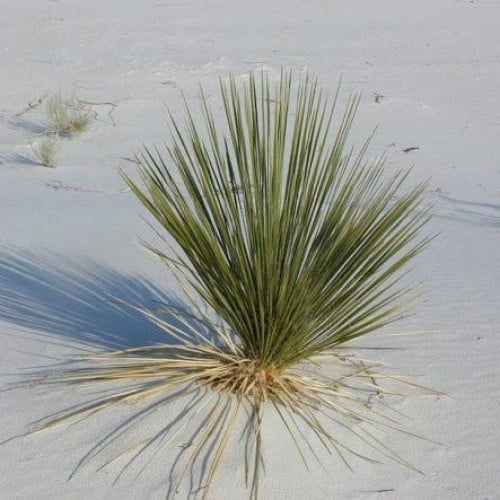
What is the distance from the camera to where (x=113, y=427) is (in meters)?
3.80

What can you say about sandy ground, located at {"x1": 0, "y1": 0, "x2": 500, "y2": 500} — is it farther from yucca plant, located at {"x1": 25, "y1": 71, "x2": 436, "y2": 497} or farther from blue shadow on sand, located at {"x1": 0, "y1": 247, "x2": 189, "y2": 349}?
yucca plant, located at {"x1": 25, "y1": 71, "x2": 436, "y2": 497}

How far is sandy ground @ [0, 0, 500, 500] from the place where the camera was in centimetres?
369

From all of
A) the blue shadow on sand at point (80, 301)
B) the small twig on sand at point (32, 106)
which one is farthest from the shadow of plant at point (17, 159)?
the blue shadow on sand at point (80, 301)

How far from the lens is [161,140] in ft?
29.6

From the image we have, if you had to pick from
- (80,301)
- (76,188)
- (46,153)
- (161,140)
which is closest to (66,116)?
(161,140)

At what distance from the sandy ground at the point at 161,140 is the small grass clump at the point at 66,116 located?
15 centimetres

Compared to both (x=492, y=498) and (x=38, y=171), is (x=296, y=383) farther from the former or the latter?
(x=38, y=171)

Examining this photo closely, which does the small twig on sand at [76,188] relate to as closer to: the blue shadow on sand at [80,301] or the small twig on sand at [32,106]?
the blue shadow on sand at [80,301]

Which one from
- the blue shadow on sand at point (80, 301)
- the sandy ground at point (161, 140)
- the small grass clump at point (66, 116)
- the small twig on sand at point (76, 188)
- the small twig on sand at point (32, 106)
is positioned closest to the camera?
the sandy ground at point (161, 140)

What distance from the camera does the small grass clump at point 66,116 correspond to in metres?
8.97

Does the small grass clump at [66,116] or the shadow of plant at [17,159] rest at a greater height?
the small grass clump at [66,116]

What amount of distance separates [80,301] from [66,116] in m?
4.37

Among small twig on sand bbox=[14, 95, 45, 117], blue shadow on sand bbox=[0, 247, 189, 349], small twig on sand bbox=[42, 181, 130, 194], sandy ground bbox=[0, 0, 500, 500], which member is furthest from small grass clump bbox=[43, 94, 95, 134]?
blue shadow on sand bbox=[0, 247, 189, 349]

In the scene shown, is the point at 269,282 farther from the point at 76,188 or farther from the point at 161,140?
the point at 161,140
